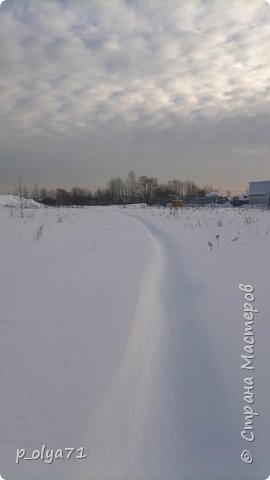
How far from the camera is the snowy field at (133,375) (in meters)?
1.97

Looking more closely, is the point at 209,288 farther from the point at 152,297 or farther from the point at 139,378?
the point at 139,378

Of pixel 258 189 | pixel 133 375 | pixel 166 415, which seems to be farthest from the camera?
pixel 258 189

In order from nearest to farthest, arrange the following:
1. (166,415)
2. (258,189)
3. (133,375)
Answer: (166,415), (133,375), (258,189)

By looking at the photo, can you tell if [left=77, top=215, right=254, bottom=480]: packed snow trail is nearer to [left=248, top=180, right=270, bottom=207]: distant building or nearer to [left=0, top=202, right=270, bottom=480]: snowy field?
[left=0, top=202, right=270, bottom=480]: snowy field

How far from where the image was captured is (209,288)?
15.8 feet

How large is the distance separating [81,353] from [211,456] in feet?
4.83

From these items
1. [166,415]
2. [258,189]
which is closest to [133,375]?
[166,415]

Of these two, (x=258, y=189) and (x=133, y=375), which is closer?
(x=133, y=375)

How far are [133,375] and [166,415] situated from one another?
510 millimetres

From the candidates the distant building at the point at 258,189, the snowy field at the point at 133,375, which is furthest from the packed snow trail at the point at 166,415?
the distant building at the point at 258,189

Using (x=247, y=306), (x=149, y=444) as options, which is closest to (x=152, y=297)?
(x=247, y=306)

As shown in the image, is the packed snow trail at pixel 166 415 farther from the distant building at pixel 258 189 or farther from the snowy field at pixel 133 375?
the distant building at pixel 258 189

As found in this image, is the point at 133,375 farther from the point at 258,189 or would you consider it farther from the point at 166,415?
the point at 258,189

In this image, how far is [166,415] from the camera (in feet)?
7.43
